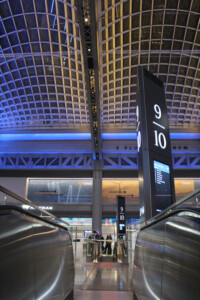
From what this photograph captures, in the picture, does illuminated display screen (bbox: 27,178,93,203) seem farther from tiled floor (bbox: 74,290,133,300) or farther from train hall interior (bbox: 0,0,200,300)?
tiled floor (bbox: 74,290,133,300)

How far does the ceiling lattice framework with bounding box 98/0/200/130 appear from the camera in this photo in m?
22.5

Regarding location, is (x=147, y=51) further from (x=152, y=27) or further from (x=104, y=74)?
(x=104, y=74)

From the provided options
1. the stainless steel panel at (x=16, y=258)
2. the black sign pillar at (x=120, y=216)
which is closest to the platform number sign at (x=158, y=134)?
the stainless steel panel at (x=16, y=258)

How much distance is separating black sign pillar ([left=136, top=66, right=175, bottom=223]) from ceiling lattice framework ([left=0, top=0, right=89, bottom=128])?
49.8 feet

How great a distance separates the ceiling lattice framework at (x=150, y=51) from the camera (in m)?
22.5

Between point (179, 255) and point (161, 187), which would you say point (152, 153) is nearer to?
point (161, 187)

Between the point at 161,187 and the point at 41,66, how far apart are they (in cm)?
2324

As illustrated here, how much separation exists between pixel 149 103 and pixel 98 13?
619 inches

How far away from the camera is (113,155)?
36000mm

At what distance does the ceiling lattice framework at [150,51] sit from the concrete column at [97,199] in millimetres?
6888

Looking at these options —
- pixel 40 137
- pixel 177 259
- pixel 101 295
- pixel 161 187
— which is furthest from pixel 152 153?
pixel 40 137

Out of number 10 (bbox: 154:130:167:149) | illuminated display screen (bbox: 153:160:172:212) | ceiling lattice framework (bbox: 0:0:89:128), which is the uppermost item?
ceiling lattice framework (bbox: 0:0:89:128)

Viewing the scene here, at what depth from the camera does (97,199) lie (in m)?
34.0

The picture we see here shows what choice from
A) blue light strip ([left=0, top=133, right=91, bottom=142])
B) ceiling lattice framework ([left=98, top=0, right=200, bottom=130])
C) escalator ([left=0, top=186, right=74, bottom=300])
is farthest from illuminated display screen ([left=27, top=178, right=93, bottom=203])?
escalator ([left=0, top=186, right=74, bottom=300])
